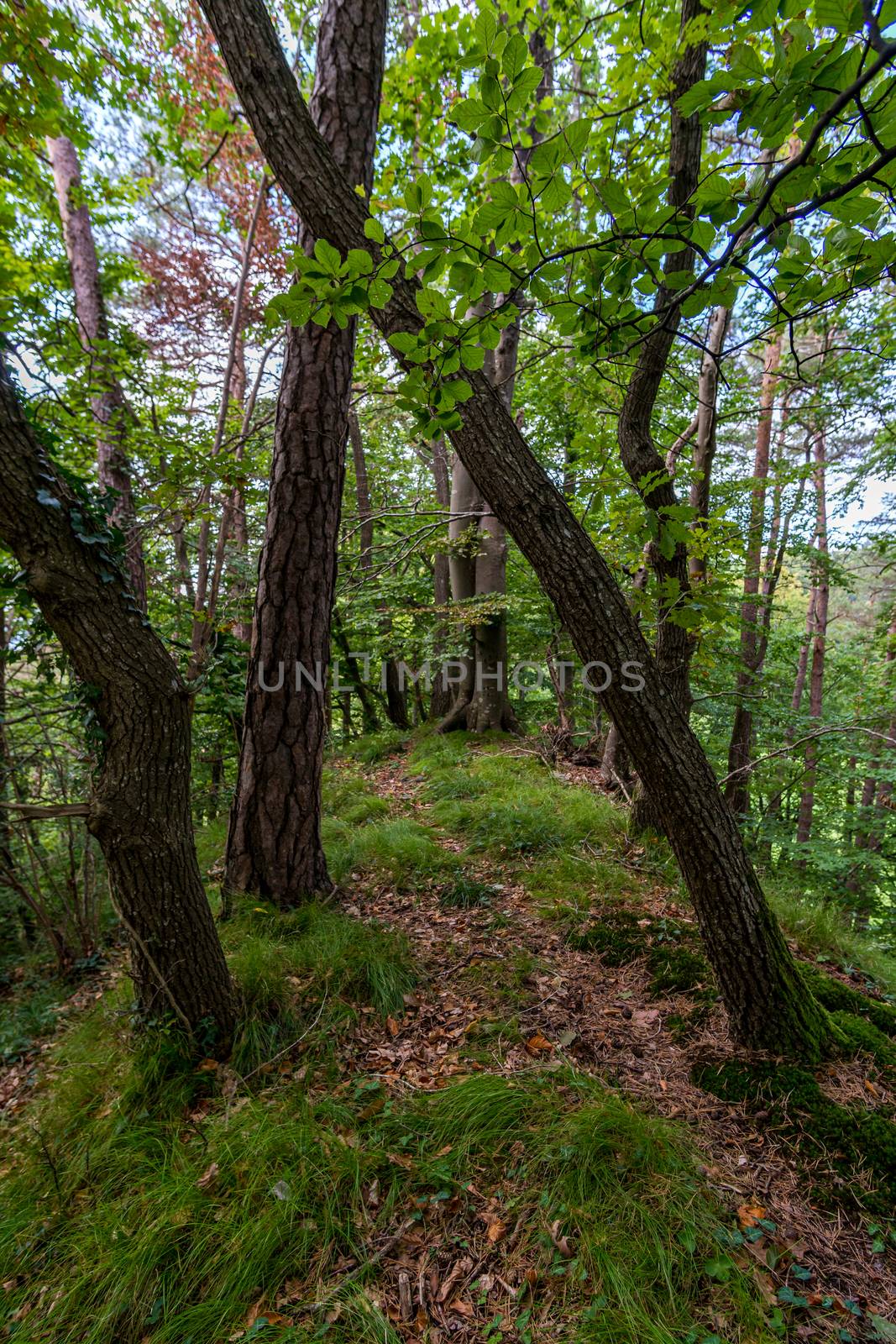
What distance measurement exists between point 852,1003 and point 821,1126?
0.86 meters

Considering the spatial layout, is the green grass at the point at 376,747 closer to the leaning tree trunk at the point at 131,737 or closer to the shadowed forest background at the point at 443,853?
the shadowed forest background at the point at 443,853

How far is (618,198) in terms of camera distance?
1207 millimetres

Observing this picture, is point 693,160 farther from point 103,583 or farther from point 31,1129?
point 31,1129

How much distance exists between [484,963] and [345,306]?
10.1 ft

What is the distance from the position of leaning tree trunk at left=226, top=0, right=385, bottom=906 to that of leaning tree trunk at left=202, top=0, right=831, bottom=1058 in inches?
52.7

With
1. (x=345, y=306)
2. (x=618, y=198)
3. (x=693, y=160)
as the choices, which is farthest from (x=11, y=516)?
(x=693, y=160)

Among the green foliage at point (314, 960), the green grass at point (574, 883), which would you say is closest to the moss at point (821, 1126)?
the green grass at point (574, 883)

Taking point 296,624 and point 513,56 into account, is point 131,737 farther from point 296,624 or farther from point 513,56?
point 513,56

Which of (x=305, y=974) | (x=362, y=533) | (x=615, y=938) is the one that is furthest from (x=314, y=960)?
(x=362, y=533)

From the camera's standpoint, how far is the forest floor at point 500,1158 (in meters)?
1.53

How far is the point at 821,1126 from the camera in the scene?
200 cm

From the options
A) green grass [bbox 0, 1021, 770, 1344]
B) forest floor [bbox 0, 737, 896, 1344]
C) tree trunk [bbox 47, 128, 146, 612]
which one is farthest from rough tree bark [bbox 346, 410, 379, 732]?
green grass [bbox 0, 1021, 770, 1344]

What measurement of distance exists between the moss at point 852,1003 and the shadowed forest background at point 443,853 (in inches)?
3.0

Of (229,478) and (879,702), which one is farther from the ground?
(229,478)
